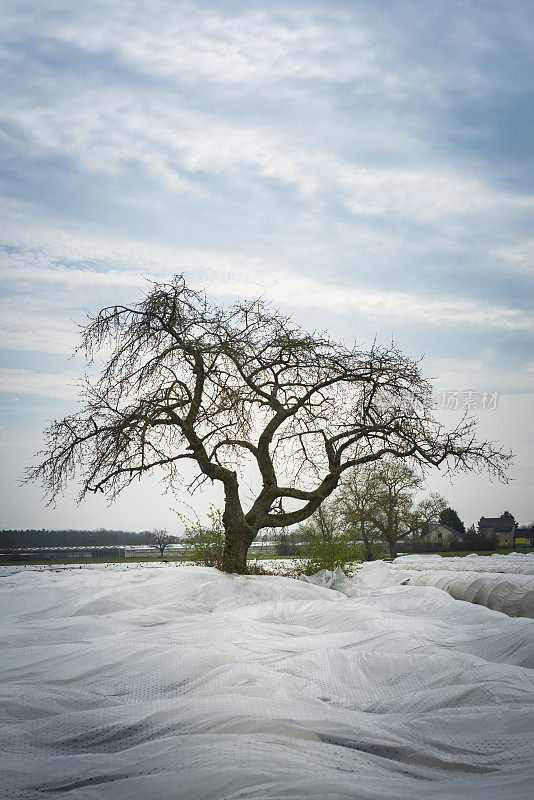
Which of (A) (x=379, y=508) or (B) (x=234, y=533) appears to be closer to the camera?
→ (B) (x=234, y=533)

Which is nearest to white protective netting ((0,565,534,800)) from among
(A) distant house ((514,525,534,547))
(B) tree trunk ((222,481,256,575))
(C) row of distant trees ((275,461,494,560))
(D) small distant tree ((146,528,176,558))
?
(B) tree trunk ((222,481,256,575))

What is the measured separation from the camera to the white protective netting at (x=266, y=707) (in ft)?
5.77

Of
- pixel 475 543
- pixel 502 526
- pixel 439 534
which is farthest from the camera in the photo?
pixel 502 526

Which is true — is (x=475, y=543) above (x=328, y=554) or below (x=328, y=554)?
below

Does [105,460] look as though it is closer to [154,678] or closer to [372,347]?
[372,347]

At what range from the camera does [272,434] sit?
9.70 meters

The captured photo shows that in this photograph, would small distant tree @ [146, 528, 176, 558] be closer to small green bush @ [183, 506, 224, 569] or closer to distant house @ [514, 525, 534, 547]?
small green bush @ [183, 506, 224, 569]

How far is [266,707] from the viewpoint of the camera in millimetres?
2363

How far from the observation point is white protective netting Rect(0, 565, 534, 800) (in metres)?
1.76

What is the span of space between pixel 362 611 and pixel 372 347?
192 inches

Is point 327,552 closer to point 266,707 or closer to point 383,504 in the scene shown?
point 266,707

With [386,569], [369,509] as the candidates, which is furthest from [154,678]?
[369,509]

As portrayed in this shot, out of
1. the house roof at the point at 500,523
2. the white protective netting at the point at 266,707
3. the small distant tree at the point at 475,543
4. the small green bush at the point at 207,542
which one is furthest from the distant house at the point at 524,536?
the white protective netting at the point at 266,707

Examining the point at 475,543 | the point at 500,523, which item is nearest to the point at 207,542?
the point at 475,543
